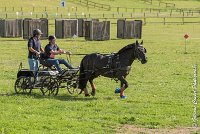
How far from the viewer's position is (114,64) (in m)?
16.4

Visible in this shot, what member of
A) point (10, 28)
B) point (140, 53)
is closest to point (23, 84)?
point (140, 53)

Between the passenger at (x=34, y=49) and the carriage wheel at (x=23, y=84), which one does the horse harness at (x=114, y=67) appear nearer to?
the passenger at (x=34, y=49)

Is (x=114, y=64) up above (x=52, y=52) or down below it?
below

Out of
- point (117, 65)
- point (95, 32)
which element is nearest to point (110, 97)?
point (117, 65)

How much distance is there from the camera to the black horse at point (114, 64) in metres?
16.3

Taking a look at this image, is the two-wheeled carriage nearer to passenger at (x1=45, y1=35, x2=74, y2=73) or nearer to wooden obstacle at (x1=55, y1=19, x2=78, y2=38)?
passenger at (x1=45, y1=35, x2=74, y2=73)

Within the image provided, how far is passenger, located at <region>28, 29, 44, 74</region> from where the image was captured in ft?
54.4

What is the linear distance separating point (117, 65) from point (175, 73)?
7.16 metres

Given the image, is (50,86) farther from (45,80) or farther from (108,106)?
(108,106)

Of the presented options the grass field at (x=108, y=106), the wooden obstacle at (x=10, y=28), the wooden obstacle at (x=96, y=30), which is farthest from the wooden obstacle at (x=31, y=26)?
the grass field at (x=108, y=106)

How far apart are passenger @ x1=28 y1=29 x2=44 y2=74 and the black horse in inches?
61.5

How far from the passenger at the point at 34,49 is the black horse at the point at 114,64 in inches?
61.5

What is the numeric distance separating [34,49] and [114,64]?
2686 mm

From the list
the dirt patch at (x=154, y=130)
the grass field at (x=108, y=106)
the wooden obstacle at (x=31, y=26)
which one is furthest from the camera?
the wooden obstacle at (x=31, y=26)
